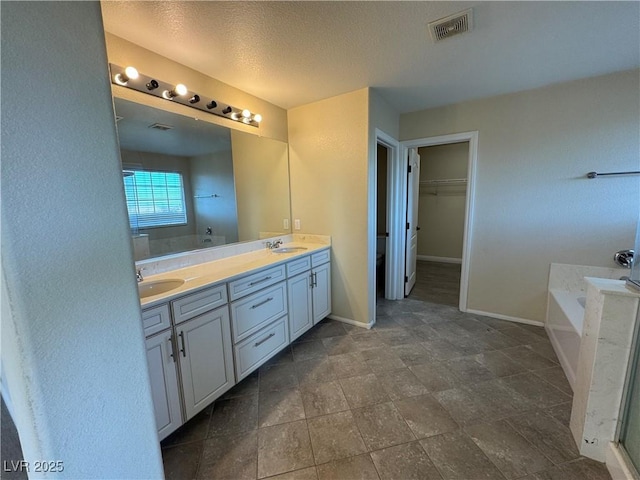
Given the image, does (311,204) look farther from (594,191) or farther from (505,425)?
(594,191)

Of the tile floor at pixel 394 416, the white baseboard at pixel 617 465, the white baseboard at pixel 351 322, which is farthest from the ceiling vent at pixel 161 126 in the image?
the white baseboard at pixel 617 465

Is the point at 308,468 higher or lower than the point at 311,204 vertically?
lower

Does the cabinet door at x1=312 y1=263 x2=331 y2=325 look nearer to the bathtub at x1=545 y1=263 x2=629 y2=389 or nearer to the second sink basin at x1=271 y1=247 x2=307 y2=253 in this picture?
the second sink basin at x1=271 y1=247 x2=307 y2=253

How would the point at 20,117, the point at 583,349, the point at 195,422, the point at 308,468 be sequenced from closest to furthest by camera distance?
the point at 20,117, the point at 308,468, the point at 583,349, the point at 195,422

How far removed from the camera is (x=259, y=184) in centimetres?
279

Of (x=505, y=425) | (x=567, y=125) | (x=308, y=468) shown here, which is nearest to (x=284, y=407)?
(x=308, y=468)

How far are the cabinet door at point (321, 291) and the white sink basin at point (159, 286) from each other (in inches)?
49.1

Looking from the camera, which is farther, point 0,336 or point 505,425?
point 505,425

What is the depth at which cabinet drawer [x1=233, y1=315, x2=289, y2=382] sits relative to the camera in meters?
1.85

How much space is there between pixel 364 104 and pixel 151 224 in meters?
2.10

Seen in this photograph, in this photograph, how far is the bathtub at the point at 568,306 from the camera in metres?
1.90

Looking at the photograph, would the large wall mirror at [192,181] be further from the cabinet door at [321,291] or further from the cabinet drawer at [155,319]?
the cabinet door at [321,291]

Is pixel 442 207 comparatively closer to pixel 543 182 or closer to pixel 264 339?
pixel 543 182

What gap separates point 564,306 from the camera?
2203mm
